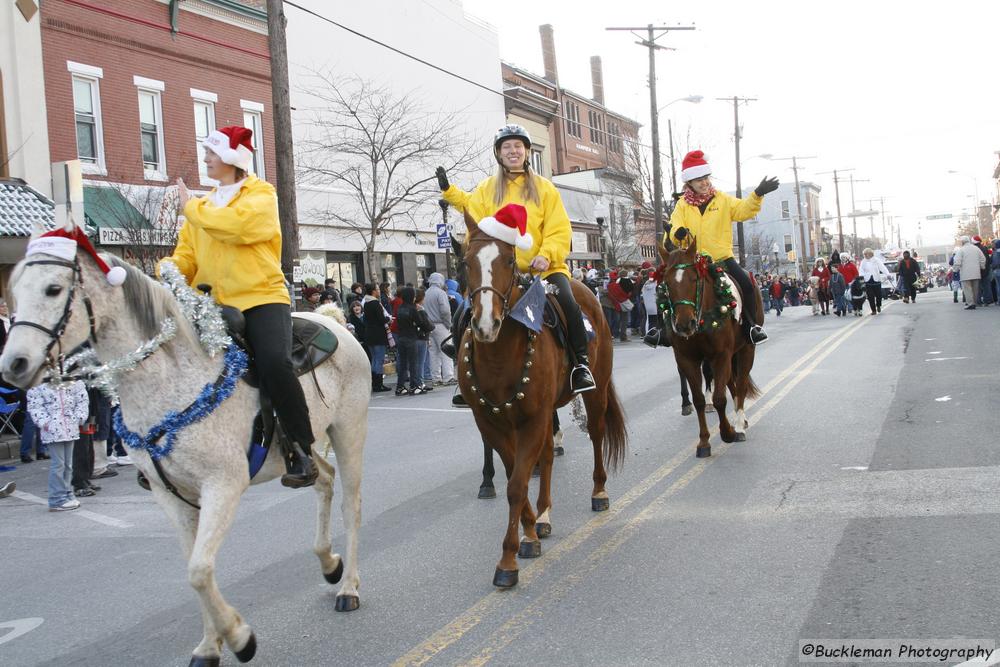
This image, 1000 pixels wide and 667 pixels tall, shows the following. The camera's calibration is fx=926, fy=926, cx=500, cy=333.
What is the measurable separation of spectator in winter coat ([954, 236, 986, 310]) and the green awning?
74.3ft

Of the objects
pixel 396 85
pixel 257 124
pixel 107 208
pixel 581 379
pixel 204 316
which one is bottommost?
pixel 581 379

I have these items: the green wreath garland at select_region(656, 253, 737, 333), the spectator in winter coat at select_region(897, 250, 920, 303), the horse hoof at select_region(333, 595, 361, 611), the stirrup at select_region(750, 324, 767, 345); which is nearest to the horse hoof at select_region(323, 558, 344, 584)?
the horse hoof at select_region(333, 595, 361, 611)

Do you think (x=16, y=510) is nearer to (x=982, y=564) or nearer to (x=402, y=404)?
(x=402, y=404)

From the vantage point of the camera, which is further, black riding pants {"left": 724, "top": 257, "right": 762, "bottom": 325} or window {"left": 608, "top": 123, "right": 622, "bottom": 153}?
window {"left": 608, "top": 123, "right": 622, "bottom": 153}

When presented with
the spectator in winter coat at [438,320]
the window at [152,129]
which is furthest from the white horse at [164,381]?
the window at [152,129]

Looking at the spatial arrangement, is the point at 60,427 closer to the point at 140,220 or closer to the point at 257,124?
the point at 140,220

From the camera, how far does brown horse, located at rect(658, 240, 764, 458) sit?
29.5ft

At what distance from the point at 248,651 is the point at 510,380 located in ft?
7.40

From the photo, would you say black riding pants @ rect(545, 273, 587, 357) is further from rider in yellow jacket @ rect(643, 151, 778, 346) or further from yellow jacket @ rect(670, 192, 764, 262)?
yellow jacket @ rect(670, 192, 764, 262)

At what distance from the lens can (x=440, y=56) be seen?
119ft

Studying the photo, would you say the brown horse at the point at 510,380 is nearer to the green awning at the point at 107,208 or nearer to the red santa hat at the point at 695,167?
the red santa hat at the point at 695,167

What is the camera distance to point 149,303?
4.46 m

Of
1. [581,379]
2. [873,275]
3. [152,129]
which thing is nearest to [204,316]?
[581,379]

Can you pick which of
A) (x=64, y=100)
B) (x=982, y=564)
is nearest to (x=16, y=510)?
(x=982, y=564)
